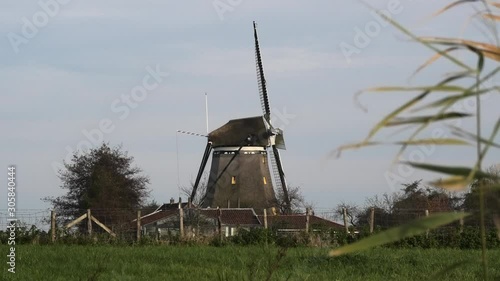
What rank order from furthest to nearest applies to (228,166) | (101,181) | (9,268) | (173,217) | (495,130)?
(228,166) → (101,181) → (173,217) → (9,268) → (495,130)

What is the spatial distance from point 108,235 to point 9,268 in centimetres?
1055

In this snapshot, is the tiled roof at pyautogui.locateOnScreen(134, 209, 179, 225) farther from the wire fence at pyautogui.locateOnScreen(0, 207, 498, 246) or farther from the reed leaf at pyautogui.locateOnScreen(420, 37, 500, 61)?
the reed leaf at pyautogui.locateOnScreen(420, 37, 500, 61)

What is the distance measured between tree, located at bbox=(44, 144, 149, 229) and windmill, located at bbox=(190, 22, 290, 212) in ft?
12.2

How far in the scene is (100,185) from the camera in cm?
3922

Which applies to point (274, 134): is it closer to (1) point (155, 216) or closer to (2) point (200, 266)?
(1) point (155, 216)

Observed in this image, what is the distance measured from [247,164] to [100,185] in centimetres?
779

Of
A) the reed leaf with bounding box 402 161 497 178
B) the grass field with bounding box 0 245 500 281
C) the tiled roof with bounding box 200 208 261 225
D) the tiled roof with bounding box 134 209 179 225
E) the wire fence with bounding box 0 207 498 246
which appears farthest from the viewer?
the tiled roof with bounding box 134 209 179 225

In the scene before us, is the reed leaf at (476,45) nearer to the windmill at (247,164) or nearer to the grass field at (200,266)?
the grass field at (200,266)

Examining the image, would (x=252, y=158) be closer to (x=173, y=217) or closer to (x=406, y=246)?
(x=173, y=217)

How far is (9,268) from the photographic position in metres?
9.80

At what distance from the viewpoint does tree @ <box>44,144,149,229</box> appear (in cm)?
3919

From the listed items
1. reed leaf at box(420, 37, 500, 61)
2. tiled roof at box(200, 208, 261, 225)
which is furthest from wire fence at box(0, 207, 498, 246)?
reed leaf at box(420, 37, 500, 61)

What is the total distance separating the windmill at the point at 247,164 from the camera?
140 feet

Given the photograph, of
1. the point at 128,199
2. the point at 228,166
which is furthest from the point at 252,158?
the point at 128,199
